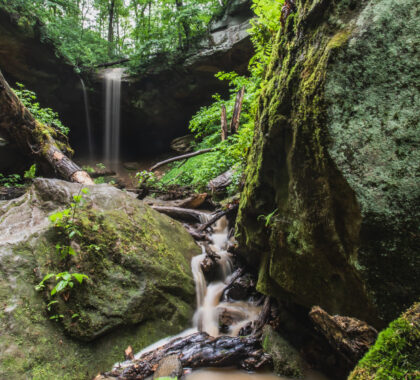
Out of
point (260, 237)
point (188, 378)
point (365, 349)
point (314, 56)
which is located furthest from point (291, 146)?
point (188, 378)

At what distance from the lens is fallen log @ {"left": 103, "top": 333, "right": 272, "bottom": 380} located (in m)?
2.50

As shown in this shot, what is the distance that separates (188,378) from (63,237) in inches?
82.0

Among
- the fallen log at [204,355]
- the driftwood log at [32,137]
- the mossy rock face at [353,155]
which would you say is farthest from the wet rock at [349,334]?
the driftwood log at [32,137]

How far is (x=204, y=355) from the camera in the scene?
106 inches

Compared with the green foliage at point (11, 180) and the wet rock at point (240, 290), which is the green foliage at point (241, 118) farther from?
the green foliage at point (11, 180)

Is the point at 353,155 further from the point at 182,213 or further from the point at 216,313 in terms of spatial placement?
the point at 182,213

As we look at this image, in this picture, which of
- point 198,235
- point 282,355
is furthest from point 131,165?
point 282,355

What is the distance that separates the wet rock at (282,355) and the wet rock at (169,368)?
0.94m

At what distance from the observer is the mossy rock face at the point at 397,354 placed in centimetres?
103

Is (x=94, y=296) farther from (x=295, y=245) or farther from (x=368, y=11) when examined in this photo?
(x=368, y=11)

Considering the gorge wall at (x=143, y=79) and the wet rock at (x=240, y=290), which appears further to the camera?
the gorge wall at (x=143, y=79)

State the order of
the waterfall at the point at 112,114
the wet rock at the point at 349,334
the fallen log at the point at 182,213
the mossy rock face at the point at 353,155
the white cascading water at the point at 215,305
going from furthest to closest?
the waterfall at the point at 112,114
the fallen log at the point at 182,213
the white cascading water at the point at 215,305
the wet rock at the point at 349,334
the mossy rock face at the point at 353,155

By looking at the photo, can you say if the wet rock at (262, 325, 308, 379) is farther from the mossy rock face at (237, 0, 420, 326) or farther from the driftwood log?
the driftwood log

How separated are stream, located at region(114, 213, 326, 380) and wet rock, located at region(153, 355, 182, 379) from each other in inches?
5.9
